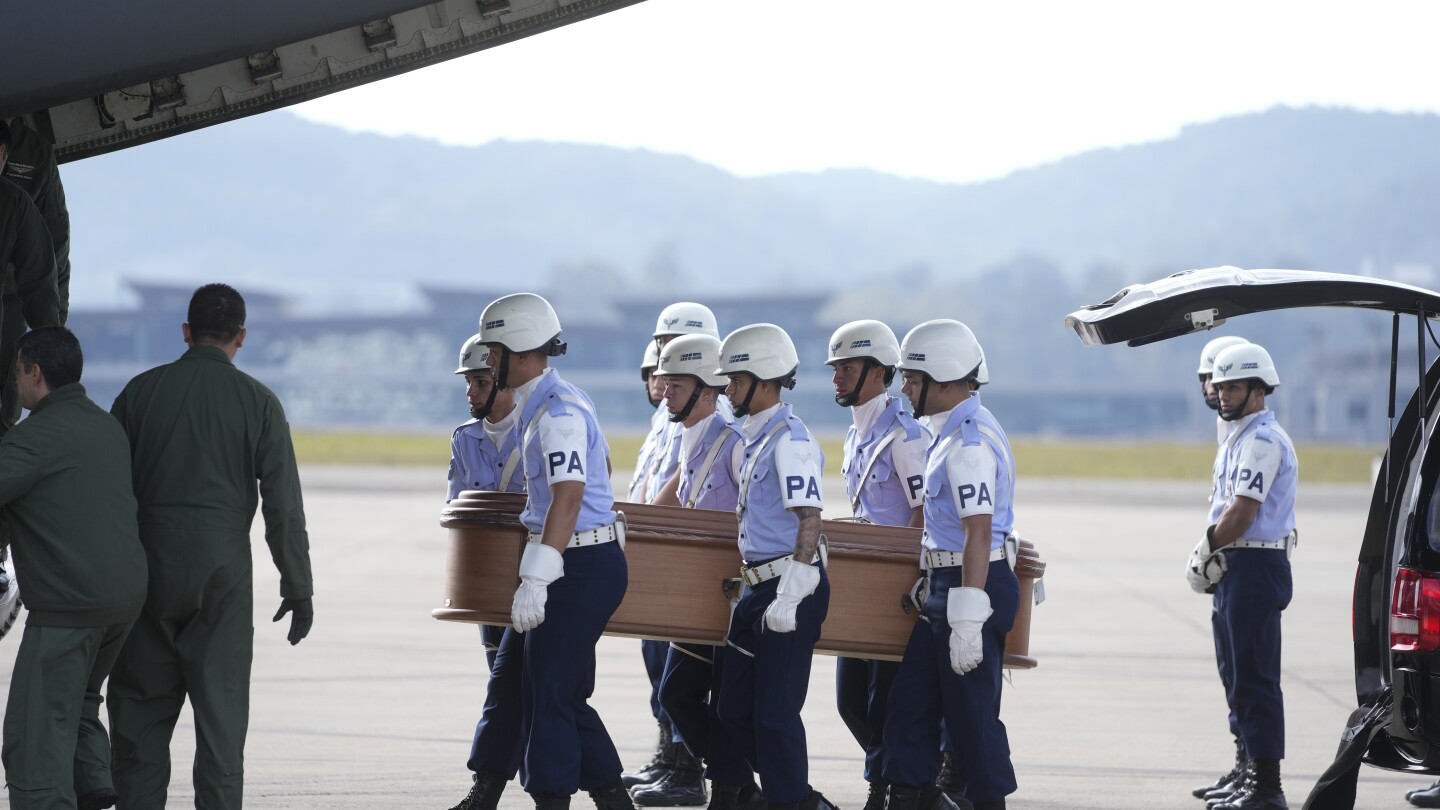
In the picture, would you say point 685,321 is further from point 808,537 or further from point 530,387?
point 808,537

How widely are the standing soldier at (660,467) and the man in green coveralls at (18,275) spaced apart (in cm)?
281

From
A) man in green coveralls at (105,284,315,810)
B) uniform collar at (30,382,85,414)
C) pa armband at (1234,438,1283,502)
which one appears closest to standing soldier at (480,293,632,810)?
man in green coveralls at (105,284,315,810)

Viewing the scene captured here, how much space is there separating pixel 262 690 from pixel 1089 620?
27.1 feet

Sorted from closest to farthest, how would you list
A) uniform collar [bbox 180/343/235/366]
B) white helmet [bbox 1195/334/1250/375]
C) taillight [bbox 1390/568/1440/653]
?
taillight [bbox 1390/568/1440/653]
uniform collar [bbox 180/343/235/366]
white helmet [bbox 1195/334/1250/375]

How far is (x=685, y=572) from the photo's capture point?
6.66m

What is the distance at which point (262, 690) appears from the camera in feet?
33.7

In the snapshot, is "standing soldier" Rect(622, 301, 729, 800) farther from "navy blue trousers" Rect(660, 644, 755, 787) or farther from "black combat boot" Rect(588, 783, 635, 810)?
"black combat boot" Rect(588, 783, 635, 810)

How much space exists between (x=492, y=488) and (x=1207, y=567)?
3.53 meters

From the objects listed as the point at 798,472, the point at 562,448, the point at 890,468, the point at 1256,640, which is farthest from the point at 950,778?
the point at 562,448

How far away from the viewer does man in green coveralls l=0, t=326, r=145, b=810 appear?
5258mm

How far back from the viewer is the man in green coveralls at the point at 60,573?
526cm

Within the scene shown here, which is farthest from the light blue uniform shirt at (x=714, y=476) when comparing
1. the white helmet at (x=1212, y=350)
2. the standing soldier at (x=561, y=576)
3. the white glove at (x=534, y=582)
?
the white helmet at (x=1212, y=350)

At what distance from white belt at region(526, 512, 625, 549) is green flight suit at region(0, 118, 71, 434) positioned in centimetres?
212

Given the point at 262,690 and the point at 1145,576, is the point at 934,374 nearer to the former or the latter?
the point at 262,690
